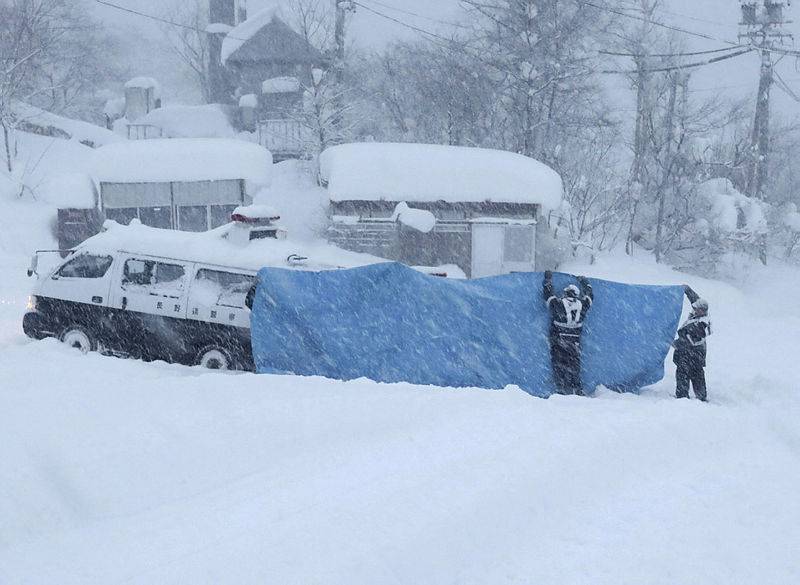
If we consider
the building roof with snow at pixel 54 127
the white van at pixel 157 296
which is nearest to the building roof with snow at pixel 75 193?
the building roof with snow at pixel 54 127

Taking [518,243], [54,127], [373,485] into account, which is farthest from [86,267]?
[54,127]

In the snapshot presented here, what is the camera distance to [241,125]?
37438mm

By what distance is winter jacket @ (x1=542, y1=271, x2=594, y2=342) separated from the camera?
31.7ft

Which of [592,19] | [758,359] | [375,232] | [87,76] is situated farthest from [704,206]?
[87,76]

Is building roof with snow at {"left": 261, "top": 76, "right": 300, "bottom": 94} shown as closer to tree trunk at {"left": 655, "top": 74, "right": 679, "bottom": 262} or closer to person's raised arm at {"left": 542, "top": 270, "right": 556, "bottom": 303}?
tree trunk at {"left": 655, "top": 74, "right": 679, "bottom": 262}

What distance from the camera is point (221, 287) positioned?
34.3ft

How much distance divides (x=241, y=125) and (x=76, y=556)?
114 feet

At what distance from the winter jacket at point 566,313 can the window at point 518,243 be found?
10.3 meters

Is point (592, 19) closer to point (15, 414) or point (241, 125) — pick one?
point (241, 125)

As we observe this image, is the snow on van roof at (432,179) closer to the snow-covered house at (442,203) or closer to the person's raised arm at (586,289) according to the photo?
the snow-covered house at (442,203)

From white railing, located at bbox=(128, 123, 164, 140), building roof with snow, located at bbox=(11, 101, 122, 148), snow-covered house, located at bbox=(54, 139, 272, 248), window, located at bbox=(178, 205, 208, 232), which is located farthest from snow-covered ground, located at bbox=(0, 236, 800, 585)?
white railing, located at bbox=(128, 123, 164, 140)

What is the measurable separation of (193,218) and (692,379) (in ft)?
51.5

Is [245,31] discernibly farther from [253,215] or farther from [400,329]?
[400,329]

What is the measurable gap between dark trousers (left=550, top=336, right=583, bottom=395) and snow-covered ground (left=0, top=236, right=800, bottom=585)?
153 cm
